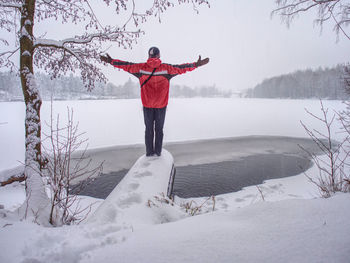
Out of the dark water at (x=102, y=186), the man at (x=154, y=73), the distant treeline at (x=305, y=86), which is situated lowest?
the dark water at (x=102, y=186)

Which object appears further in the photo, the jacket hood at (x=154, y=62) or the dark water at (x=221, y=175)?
the dark water at (x=221, y=175)

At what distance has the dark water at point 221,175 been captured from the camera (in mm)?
4738

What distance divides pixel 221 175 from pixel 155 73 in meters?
3.83

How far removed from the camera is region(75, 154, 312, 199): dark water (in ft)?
15.5

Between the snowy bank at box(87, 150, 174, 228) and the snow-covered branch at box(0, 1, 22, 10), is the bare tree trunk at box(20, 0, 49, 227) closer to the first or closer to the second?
the snow-covered branch at box(0, 1, 22, 10)

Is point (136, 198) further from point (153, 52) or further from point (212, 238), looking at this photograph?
point (153, 52)

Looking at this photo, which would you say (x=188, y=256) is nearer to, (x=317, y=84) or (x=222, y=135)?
(x=222, y=135)

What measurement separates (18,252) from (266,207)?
1.83m

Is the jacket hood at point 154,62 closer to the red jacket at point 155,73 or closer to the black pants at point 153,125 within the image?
the red jacket at point 155,73

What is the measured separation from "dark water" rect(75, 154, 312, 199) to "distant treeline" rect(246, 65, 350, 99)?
5369 centimetres

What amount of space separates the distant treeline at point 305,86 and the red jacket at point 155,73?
191 ft

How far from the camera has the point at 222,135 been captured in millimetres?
11969

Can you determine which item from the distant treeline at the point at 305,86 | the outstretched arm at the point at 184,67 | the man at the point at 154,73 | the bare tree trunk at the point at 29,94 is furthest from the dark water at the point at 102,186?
the distant treeline at the point at 305,86

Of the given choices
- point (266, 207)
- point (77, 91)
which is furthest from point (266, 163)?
point (77, 91)
